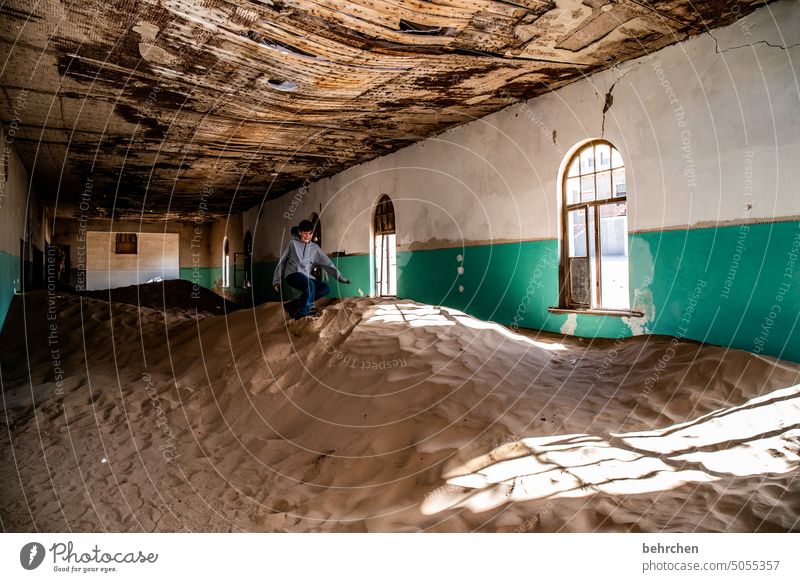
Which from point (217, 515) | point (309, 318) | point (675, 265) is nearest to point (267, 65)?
point (309, 318)

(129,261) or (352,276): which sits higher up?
(129,261)

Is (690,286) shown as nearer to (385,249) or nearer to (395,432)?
(395,432)

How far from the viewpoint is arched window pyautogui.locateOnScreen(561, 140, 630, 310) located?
6305mm

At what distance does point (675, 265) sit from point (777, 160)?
1.34 m

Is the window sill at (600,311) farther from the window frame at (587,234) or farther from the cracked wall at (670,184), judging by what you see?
the cracked wall at (670,184)

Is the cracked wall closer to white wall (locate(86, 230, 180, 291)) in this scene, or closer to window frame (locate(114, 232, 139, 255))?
white wall (locate(86, 230, 180, 291))

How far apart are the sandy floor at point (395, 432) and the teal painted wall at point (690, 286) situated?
452 mm

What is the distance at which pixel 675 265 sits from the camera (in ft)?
17.9

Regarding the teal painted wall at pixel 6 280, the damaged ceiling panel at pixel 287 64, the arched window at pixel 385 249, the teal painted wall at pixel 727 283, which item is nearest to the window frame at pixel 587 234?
the teal painted wall at pixel 727 283

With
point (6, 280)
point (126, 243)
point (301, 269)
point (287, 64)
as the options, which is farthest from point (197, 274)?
point (287, 64)

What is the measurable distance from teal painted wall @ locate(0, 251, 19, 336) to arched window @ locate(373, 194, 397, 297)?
646 centimetres

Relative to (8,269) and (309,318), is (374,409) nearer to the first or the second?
(309,318)

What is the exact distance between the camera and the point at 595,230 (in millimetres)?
6523

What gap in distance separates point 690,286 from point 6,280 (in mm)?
8828
